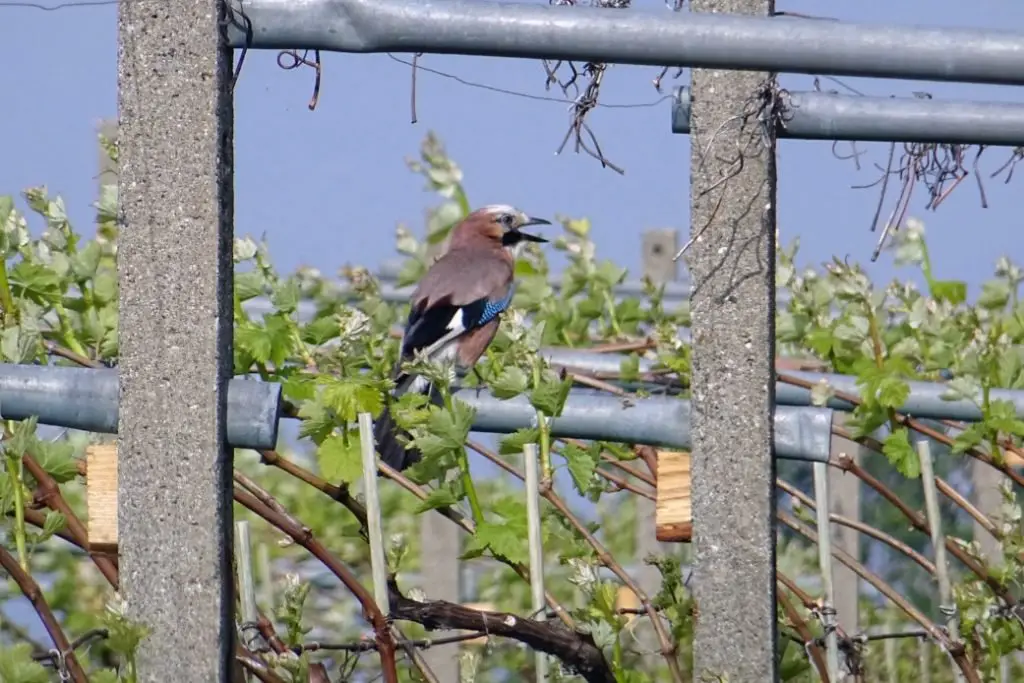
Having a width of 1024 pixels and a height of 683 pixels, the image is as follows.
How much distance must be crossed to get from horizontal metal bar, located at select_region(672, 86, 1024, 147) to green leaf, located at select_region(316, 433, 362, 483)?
0.86 metres

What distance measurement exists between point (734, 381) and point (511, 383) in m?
0.36

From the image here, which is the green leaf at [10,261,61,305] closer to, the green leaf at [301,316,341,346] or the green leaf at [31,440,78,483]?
the green leaf at [301,316,341,346]

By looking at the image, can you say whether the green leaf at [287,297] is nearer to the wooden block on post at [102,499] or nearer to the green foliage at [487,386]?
the green foliage at [487,386]

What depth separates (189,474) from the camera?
2164 millimetres

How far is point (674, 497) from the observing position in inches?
104

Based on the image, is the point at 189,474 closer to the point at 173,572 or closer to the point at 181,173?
the point at 173,572

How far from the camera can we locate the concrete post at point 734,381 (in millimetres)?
2486

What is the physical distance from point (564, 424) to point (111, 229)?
73.6 inches

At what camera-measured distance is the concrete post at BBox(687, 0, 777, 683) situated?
249 centimetres

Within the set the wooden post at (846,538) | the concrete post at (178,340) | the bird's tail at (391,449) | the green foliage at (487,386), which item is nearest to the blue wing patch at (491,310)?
the green foliage at (487,386)

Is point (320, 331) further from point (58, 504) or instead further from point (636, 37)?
point (636, 37)

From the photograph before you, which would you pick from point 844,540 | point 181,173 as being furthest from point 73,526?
point 844,540

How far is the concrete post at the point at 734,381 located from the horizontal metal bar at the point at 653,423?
0.12ft

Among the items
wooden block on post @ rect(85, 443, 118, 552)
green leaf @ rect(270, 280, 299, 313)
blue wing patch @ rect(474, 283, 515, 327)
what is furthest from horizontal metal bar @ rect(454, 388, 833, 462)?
blue wing patch @ rect(474, 283, 515, 327)
